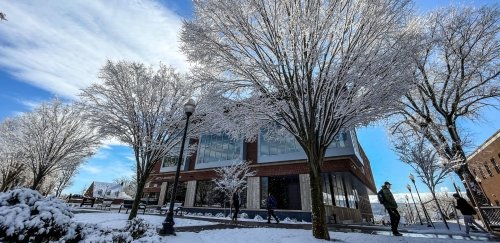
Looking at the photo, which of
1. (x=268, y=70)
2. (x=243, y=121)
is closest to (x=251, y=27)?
(x=268, y=70)

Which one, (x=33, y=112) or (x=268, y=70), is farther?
(x=33, y=112)

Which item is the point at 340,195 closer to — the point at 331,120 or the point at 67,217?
the point at 331,120

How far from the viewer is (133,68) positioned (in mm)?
13195

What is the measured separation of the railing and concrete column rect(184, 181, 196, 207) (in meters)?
23.4

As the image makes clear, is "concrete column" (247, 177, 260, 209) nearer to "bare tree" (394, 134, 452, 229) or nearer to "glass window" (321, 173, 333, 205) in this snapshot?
"glass window" (321, 173, 333, 205)

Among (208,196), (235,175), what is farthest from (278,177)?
(208,196)

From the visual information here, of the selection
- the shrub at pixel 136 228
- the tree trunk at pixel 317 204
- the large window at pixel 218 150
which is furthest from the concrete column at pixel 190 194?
the shrub at pixel 136 228

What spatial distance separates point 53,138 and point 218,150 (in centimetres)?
1497

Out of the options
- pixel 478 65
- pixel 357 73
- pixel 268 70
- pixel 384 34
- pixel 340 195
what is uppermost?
pixel 478 65

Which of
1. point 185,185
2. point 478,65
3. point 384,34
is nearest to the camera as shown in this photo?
point 384,34

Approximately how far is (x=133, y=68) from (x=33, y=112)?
15.5 meters

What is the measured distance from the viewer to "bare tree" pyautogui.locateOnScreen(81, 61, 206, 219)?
12.1 meters

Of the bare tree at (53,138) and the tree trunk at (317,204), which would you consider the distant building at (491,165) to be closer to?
the tree trunk at (317,204)

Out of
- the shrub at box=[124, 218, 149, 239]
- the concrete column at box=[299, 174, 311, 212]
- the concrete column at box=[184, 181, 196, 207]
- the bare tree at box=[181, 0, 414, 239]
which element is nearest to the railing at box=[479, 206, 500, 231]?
the bare tree at box=[181, 0, 414, 239]
